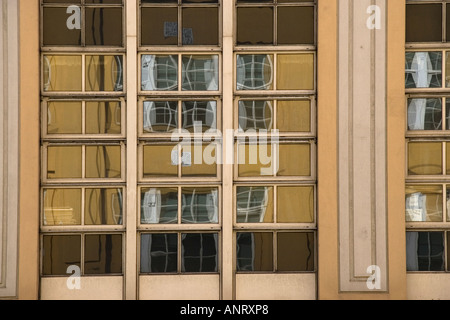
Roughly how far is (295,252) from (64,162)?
4091 millimetres

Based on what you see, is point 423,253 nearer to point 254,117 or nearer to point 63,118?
point 254,117

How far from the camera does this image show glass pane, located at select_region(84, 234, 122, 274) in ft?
31.2

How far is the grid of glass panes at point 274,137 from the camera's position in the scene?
31.4 ft

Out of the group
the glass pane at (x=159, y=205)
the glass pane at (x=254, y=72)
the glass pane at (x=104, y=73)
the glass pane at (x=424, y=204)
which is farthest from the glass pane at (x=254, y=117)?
the glass pane at (x=424, y=204)

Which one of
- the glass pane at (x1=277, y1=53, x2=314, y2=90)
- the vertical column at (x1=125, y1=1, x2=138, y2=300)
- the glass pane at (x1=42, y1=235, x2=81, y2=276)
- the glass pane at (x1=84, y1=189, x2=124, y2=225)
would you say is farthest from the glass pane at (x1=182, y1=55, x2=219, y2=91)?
the glass pane at (x1=42, y1=235, x2=81, y2=276)

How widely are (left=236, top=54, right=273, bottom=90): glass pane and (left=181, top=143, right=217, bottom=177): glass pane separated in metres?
1.16

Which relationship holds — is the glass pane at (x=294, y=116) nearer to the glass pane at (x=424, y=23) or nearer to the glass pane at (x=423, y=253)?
the glass pane at (x=424, y=23)

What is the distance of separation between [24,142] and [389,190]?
588 centimetres

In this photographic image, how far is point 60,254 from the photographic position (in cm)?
952

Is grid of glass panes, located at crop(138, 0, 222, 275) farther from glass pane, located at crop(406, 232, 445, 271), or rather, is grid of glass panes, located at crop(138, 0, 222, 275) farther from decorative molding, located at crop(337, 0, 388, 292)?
glass pane, located at crop(406, 232, 445, 271)

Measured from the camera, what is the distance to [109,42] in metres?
9.56

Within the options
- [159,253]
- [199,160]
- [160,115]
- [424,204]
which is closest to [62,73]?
[160,115]

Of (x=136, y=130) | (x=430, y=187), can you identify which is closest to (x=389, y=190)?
(x=430, y=187)

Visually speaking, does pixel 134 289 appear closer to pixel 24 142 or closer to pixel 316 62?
pixel 24 142
